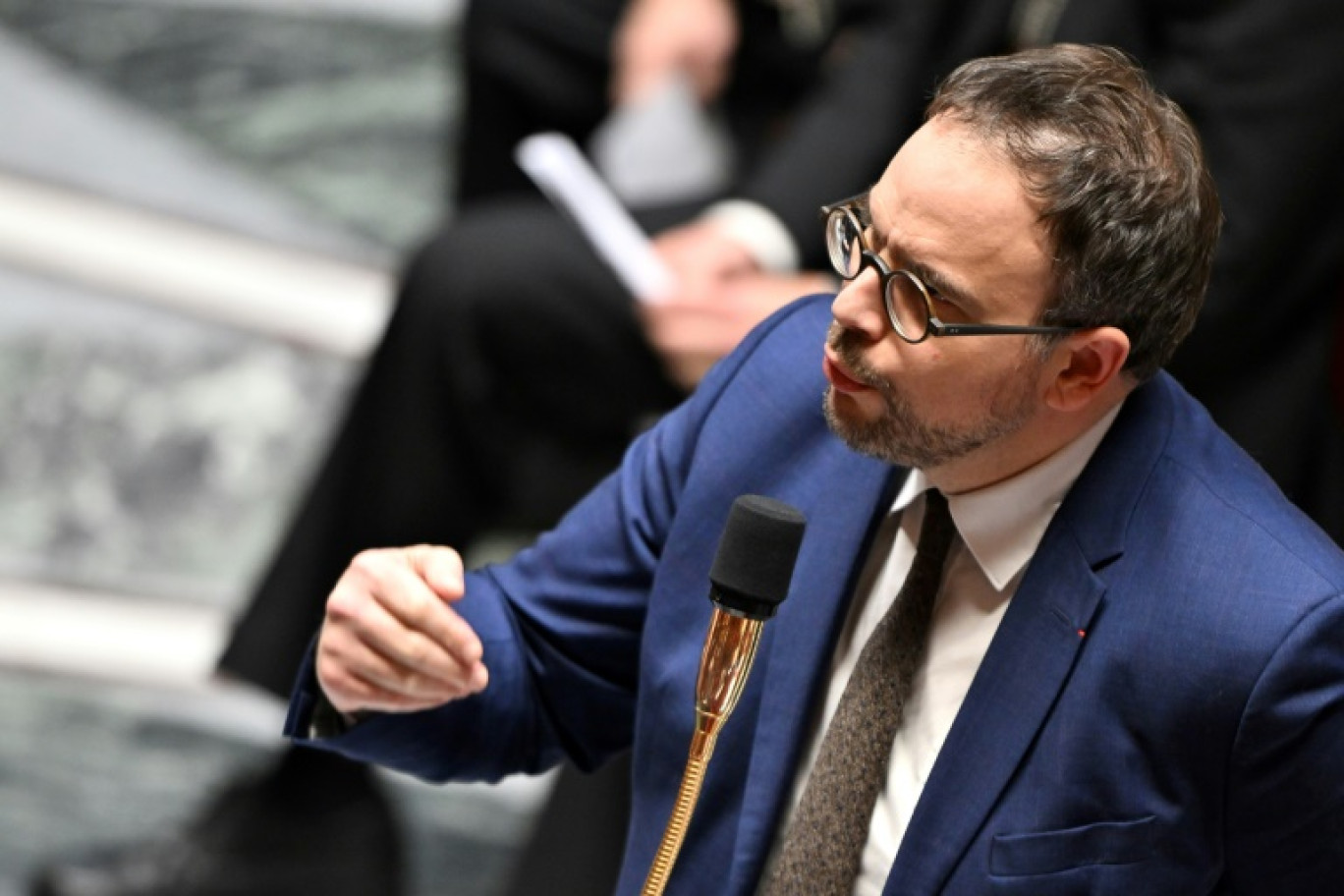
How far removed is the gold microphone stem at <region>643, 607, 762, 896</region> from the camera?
0.93 m

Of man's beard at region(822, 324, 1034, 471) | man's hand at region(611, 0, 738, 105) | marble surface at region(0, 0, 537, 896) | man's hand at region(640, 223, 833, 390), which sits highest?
man's beard at region(822, 324, 1034, 471)

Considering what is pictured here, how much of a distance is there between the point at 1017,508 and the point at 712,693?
0.21 meters

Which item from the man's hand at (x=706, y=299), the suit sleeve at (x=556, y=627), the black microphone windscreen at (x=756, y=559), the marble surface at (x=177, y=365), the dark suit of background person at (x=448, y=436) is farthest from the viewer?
the marble surface at (x=177, y=365)

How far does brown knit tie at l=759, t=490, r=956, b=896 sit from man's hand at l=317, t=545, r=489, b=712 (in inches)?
7.6

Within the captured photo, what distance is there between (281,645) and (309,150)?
46.1 inches

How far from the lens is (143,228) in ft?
9.42

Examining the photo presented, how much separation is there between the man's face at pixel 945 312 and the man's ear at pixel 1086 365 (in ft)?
0.03

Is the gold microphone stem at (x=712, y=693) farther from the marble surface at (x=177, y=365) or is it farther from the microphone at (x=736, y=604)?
the marble surface at (x=177, y=365)

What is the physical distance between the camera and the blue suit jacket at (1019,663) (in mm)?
962

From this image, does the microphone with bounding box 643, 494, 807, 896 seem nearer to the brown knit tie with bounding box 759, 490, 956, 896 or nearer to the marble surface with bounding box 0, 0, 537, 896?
the brown knit tie with bounding box 759, 490, 956, 896

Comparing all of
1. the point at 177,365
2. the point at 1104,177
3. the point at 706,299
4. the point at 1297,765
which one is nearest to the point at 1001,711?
the point at 1297,765

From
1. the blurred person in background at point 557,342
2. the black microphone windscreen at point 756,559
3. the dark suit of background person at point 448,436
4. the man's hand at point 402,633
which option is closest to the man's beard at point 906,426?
the black microphone windscreen at point 756,559

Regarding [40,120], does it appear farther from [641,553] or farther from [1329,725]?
[1329,725]

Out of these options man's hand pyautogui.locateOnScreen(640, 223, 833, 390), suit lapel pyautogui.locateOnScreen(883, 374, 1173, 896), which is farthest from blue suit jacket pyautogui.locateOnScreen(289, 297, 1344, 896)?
man's hand pyautogui.locateOnScreen(640, 223, 833, 390)
